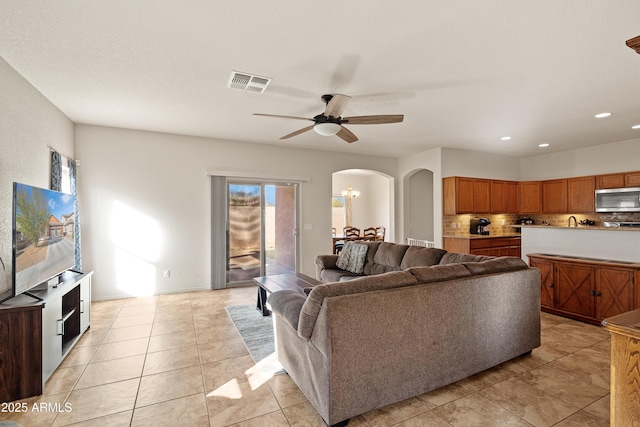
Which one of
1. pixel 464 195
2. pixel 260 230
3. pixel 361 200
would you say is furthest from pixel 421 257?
pixel 361 200

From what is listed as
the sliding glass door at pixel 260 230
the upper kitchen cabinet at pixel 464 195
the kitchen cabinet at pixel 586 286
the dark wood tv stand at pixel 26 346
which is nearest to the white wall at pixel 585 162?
the upper kitchen cabinet at pixel 464 195

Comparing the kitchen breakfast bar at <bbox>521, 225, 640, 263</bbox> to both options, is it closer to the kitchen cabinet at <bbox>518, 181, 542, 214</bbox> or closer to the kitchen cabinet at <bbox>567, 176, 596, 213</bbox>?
the kitchen cabinet at <bbox>567, 176, 596, 213</bbox>

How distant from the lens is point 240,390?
229 centimetres

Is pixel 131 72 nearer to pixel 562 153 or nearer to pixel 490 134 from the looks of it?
pixel 490 134

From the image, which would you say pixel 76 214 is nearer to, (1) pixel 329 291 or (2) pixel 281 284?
(2) pixel 281 284

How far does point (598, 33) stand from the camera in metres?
2.28

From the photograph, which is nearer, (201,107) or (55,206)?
(55,206)

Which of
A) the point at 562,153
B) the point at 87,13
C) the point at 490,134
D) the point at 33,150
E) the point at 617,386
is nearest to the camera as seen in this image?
the point at 617,386

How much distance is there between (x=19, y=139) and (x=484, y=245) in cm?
709

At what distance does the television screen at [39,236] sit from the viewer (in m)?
2.34

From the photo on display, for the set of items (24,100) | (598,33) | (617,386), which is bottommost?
(617,386)

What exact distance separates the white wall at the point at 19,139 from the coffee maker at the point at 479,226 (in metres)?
7.32

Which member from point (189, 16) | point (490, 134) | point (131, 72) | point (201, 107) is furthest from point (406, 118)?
point (131, 72)

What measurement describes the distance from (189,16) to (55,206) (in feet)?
7.80
